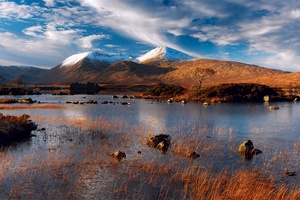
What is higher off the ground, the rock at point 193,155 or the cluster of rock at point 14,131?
the cluster of rock at point 14,131

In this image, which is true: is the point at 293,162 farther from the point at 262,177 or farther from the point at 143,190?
the point at 143,190

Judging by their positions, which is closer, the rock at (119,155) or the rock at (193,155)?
the rock at (119,155)

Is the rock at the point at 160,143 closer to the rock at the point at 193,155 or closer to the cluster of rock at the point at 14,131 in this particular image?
the rock at the point at 193,155

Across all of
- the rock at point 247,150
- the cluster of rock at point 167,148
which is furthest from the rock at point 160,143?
the rock at point 247,150

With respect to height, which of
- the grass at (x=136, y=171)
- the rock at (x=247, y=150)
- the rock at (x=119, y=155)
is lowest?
the grass at (x=136, y=171)

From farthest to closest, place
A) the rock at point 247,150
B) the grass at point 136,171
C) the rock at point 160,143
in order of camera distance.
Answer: the rock at point 160,143 < the rock at point 247,150 < the grass at point 136,171

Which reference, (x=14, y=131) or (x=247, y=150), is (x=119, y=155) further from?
(x=14, y=131)

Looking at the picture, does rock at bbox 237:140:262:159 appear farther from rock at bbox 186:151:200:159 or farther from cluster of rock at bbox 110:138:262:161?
rock at bbox 186:151:200:159

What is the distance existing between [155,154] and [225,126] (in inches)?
627

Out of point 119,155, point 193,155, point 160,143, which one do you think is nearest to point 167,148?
point 160,143

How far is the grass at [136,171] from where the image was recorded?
14344 mm

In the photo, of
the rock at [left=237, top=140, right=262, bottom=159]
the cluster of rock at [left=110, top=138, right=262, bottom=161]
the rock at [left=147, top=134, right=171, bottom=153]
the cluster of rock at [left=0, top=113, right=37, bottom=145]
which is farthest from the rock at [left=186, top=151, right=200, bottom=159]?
the cluster of rock at [left=0, top=113, right=37, bottom=145]

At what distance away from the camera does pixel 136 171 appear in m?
17.7

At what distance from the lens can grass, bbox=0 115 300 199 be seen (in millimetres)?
14344
